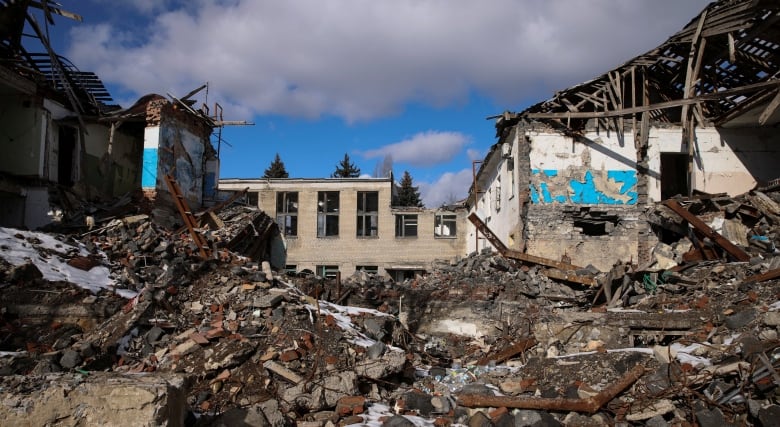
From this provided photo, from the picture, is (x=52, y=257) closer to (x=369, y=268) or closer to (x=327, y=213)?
(x=327, y=213)

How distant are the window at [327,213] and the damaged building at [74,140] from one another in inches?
294

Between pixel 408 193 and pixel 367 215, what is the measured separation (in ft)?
64.1

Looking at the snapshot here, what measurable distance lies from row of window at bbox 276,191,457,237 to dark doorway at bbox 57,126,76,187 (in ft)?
37.6

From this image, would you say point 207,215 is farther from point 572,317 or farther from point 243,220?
point 572,317

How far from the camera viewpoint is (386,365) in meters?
7.76

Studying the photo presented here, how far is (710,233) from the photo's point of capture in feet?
40.6

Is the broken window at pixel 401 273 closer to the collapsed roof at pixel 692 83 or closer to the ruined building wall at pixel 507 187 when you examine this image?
the ruined building wall at pixel 507 187

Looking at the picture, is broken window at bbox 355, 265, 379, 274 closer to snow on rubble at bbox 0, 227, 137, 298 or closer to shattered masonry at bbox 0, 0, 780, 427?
shattered masonry at bbox 0, 0, 780, 427

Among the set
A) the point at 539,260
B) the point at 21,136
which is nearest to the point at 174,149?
the point at 21,136

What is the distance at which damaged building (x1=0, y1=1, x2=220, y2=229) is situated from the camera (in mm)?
15133

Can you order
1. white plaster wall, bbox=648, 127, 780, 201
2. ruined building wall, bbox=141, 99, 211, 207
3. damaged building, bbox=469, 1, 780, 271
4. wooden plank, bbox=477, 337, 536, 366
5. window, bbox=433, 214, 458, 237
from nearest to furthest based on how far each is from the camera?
wooden plank, bbox=477, 337, 536, 366, damaged building, bbox=469, 1, 780, 271, white plaster wall, bbox=648, 127, 780, 201, ruined building wall, bbox=141, 99, 211, 207, window, bbox=433, 214, 458, 237

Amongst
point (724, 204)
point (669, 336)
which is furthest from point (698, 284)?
point (724, 204)

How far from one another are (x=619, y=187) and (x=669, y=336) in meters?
8.11

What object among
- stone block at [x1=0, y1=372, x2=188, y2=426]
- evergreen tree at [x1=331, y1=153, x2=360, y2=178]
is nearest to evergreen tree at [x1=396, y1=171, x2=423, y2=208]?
evergreen tree at [x1=331, y1=153, x2=360, y2=178]
